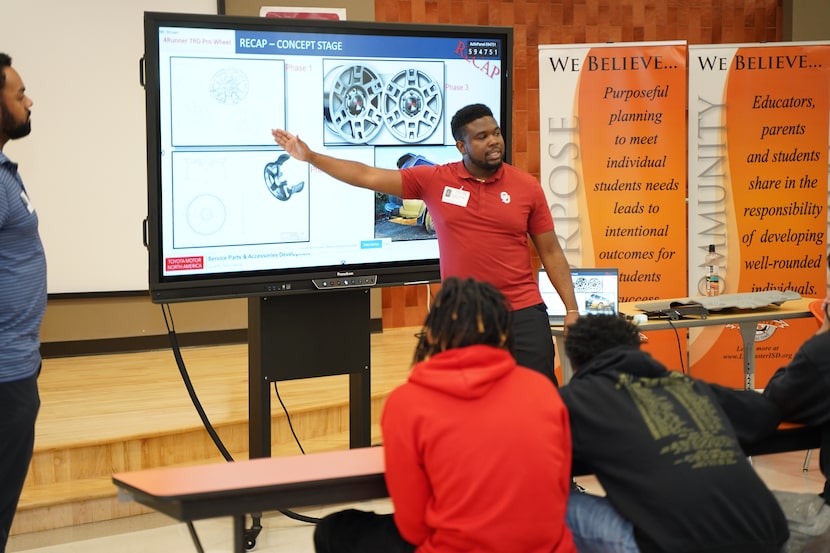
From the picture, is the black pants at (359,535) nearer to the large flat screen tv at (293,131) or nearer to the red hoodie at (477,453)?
the red hoodie at (477,453)

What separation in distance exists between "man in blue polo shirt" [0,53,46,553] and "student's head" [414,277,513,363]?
1.16 meters

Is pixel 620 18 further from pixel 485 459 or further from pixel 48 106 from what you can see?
pixel 485 459

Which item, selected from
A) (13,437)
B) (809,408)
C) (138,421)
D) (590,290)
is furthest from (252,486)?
(590,290)

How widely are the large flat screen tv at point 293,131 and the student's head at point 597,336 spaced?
1.54 m

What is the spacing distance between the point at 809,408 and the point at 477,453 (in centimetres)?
112

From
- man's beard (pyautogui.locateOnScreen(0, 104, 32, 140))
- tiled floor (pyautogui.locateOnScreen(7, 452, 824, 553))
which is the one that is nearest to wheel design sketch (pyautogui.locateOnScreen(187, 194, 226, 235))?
man's beard (pyautogui.locateOnScreen(0, 104, 32, 140))

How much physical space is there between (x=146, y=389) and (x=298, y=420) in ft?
3.19

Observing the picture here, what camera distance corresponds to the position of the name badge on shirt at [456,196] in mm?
3451

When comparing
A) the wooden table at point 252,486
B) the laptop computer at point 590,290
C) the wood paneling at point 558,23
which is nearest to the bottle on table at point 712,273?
the laptop computer at point 590,290

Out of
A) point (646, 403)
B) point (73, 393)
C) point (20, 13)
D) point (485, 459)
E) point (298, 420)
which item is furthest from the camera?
point (20, 13)

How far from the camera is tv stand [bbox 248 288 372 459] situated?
3672mm

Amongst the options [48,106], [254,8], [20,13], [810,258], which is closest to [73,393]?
[48,106]

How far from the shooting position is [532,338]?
3.50 meters

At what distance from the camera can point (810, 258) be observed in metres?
5.92
